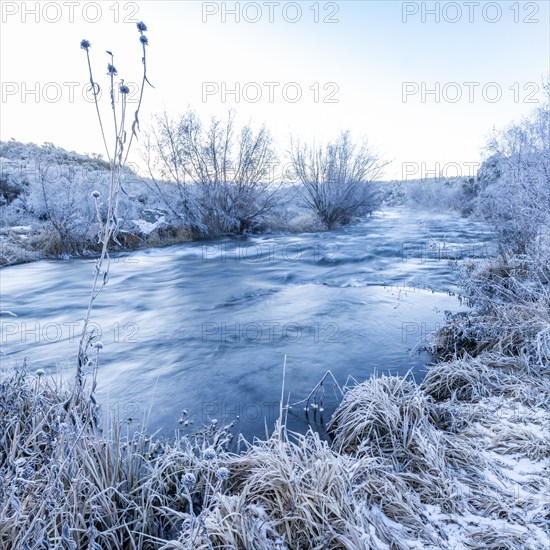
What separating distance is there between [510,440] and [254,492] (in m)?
2.20

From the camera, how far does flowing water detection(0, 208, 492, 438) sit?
14.9ft


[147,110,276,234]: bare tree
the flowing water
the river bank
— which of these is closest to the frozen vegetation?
the river bank

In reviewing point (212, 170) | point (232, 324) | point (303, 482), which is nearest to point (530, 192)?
point (232, 324)

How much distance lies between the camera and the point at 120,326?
7.32 m

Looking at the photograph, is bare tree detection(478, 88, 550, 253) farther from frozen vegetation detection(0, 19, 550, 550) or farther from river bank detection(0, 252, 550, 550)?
river bank detection(0, 252, 550, 550)

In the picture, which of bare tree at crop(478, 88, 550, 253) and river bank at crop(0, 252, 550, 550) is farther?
bare tree at crop(478, 88, 550, 253)

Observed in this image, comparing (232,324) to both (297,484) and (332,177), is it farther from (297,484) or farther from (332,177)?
(332,177)

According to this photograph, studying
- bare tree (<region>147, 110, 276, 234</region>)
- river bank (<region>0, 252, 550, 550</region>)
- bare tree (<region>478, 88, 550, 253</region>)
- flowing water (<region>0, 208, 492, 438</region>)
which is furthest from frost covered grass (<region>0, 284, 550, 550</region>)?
bare tree (<region>147, 110, 276, 234</region>)

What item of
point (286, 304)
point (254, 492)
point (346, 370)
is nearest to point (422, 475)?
point (254, 492)

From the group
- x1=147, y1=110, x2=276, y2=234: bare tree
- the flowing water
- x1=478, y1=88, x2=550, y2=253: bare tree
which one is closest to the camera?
the flowing water

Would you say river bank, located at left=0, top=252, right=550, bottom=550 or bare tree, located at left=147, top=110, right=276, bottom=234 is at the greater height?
bare tree, located at left=147, top=110, right=276, bottom=234

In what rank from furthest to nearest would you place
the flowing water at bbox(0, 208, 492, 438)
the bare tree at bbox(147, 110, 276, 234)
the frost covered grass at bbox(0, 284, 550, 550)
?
the bare tree at bbox(147, 110, 276, 234)
the flowing water at bbox(0, 208, 492, 438)
the frost covered grass at bbox(0, 284, 550, 550)

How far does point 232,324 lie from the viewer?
285 inches

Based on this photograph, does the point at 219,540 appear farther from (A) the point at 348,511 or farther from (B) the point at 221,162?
(B) the point at 221,162
